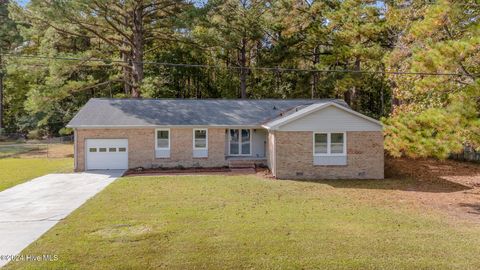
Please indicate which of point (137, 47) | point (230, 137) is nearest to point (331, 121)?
point (230, 137)

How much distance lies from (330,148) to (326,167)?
95cm

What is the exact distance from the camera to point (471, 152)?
21.4 meters

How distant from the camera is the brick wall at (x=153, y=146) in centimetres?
1866

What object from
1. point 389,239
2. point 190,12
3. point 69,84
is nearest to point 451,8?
point 389,239

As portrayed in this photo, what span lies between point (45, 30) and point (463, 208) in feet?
92.9

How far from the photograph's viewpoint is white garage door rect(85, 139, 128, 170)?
18.8 m

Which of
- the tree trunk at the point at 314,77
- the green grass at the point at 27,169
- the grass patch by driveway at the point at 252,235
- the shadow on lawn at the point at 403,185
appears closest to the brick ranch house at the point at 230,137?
the shadow on lawn at the point at 403,185

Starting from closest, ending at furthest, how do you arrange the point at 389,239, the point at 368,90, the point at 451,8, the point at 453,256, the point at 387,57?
the point at 453,256 < the point at 389,239 < the point at 451,8 < the point at 387,57 < the point at 368,90

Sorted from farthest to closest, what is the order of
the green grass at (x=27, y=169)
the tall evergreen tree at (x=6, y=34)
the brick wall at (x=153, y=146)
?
the tall evergreen tree at (x=6, y=34), the brick wall at (x=153, y=146), the green grass at (x=27, y=169)

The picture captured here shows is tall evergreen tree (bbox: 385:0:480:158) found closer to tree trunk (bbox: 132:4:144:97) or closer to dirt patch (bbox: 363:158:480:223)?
dirt patch (bbox: 363:158:480:223)

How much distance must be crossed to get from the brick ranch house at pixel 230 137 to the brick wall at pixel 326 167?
48mm

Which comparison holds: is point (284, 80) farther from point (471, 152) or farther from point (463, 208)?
point (463, 208)

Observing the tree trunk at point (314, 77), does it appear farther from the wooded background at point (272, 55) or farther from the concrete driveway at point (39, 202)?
the concrete driveway at point (39, 202)

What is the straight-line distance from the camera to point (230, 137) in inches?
803
